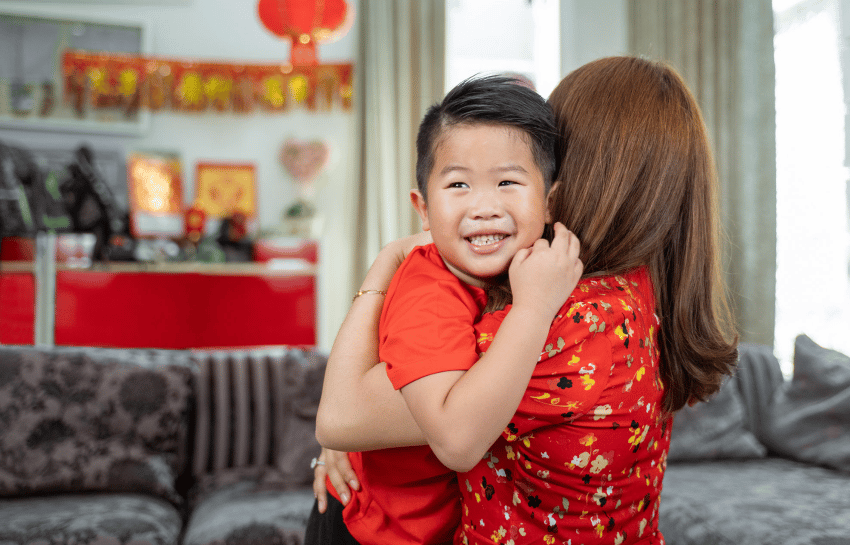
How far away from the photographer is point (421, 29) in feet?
13.4

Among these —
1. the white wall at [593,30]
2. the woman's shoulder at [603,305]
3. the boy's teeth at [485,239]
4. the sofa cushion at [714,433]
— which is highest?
the white wall at [593,30]

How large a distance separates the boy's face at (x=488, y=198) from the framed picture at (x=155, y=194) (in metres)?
3.42

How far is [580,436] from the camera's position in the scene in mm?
637

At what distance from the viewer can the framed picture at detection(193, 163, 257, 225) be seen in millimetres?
4070

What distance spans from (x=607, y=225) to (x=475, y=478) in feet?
1.05

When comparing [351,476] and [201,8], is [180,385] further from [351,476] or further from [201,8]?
[201,8]

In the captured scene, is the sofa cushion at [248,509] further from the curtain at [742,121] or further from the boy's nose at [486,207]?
the curtain at [742,121]

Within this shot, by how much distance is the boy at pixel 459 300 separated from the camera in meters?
0.58

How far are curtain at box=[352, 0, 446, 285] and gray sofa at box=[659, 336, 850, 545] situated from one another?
7.49 ft

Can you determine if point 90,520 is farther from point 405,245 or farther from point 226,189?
point 226,189

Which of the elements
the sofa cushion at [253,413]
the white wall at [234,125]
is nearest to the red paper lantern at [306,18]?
the white wall at [234,125]

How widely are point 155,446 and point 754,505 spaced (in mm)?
1796

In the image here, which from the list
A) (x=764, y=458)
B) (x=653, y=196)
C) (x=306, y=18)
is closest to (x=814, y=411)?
(x=764, y=458)

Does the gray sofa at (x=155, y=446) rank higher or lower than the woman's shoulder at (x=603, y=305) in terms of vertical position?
lower
